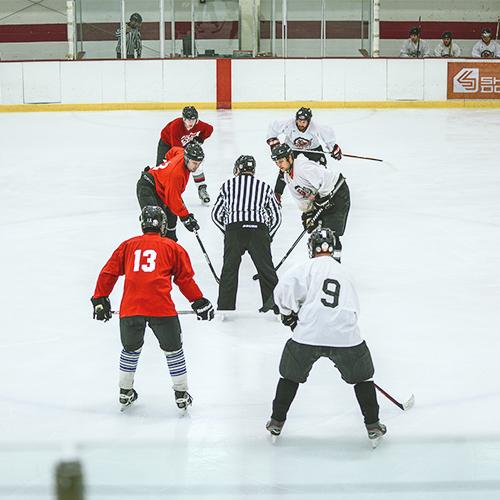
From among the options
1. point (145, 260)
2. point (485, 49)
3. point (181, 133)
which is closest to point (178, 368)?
point (145, 260)

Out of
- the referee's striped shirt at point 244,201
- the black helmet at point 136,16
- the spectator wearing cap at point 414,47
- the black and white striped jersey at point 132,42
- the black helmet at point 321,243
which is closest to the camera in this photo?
the black helmet at point 321,243

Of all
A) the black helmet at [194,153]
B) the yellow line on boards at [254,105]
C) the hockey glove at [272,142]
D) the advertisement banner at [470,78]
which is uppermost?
the advertisement banner at [470,78]

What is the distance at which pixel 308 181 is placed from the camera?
6352mm

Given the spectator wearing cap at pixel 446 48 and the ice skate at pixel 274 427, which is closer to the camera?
the ice skate at pixel 274 427

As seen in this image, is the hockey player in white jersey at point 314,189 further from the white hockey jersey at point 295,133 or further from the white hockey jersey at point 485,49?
the white hockey jersey at point 485,49

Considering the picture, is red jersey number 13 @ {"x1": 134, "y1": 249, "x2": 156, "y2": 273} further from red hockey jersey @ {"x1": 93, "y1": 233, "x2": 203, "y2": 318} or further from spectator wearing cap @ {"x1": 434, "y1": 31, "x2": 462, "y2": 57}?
spectator wearing cap @ {"x1": 434, "y1": 31, "x2": 462, "y2": 57}

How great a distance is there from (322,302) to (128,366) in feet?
3.21

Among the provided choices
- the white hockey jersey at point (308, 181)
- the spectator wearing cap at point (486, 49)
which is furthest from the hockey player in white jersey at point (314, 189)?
the spectator wearing cap at point (486, 49)

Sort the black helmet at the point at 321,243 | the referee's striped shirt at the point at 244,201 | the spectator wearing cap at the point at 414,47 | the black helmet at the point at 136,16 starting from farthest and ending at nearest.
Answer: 1. the spectator wearing cap at the point at 414,47
2. the black helmet at the point at 136,16
3. the referee's striped shirt at the point at 244,201
4. the black helmet at the point at 321,243

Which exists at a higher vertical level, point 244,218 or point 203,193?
point 244,218

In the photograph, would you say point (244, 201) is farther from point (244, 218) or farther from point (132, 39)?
point (132, 39)

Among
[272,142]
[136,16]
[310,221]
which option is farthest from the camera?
[136,16]

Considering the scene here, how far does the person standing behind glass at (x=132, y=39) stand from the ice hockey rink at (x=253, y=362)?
17.5 ft

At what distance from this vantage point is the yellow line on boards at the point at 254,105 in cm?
1583
